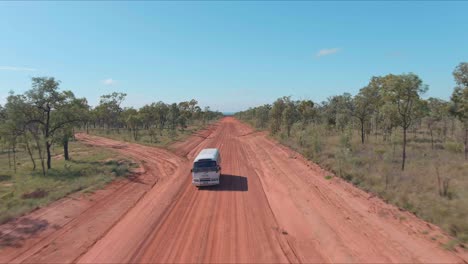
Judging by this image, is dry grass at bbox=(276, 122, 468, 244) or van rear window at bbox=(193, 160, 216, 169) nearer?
dry grass at bbox=(276, 122, 468, 244)

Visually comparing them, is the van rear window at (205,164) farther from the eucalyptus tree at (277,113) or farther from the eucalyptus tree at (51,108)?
the eucalyptus tree at (277,113)

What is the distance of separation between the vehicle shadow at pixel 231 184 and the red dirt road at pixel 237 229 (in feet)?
0.23

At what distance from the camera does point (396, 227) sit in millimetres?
12750

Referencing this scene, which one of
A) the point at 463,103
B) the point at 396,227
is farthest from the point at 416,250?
the point at 463,103

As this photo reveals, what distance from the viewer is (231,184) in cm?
2141

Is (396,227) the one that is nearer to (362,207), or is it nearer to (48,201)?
(362,207)

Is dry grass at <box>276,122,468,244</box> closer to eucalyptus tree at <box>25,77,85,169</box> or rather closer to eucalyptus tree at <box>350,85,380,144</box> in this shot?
eucalyptus tree at <box>350,85,380,144</box>

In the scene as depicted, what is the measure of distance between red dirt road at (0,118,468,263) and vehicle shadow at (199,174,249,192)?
7cm

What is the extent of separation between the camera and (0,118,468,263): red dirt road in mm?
10570

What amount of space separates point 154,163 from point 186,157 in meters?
4.56

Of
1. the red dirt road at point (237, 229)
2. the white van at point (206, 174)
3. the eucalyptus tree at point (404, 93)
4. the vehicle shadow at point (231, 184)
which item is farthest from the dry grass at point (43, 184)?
the eucalyptus tree at point (404, 93)

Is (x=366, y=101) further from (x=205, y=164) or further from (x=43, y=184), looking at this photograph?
(x=43, y=184)

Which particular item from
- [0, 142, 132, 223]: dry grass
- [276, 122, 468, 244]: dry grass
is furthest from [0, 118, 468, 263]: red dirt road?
[0, 142, 132, 223]: dry grass

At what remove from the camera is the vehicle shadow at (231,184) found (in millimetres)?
20078
